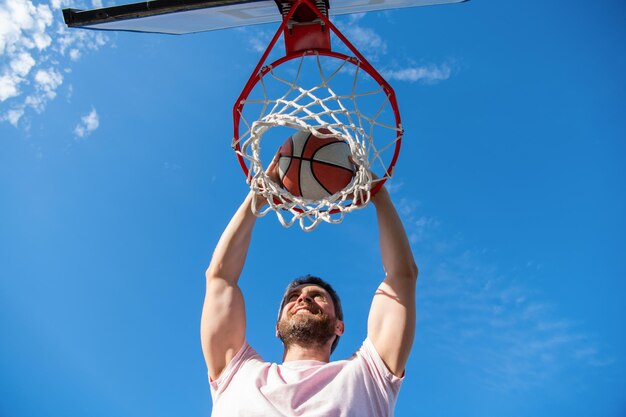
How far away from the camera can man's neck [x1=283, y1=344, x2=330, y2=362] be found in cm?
303

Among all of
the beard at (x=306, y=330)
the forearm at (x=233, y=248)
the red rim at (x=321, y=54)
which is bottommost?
the beard at (x=306, y=330)

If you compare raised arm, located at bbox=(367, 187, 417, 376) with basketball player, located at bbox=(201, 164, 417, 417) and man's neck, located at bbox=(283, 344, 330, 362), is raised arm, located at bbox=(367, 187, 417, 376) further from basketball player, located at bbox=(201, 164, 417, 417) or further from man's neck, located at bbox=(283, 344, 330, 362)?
man's neck, located at bbox=(283, 344, 330, 362)

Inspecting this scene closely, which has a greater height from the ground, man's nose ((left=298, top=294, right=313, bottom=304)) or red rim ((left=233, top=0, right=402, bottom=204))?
red rim ((left=233, top=0, right=402, bottom=204))

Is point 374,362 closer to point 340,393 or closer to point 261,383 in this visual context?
point 340,393

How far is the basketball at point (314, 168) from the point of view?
360 cm

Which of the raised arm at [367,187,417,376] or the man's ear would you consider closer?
the raised arm at [367,187,417,376]

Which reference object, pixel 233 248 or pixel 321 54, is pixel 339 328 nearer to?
pixel 233 248

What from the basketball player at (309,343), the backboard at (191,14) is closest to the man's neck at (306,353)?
the basketball player at (309,343)

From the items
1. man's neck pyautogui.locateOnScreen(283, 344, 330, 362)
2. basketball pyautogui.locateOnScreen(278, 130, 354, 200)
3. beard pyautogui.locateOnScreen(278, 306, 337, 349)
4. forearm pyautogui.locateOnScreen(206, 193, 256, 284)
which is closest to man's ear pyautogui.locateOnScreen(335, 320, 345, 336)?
beard pyautogui.locateOnScreen(278, 306, 337, 349)

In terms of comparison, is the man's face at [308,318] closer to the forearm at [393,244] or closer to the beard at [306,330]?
the beard at [306,330]

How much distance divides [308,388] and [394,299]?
0.84 m

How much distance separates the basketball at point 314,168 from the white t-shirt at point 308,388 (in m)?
1.24

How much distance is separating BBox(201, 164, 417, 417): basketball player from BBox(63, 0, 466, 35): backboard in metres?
1.70

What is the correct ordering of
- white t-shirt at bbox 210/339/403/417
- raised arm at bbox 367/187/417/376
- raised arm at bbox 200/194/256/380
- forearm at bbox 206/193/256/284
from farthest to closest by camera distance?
1. forearm at bbox 206/193/256/284
2. raised arm at bbox 200/194/256/380
3. raised arm at bbox 367/187/417/376
4. white t-shirt at bbox 210/339/403/417
